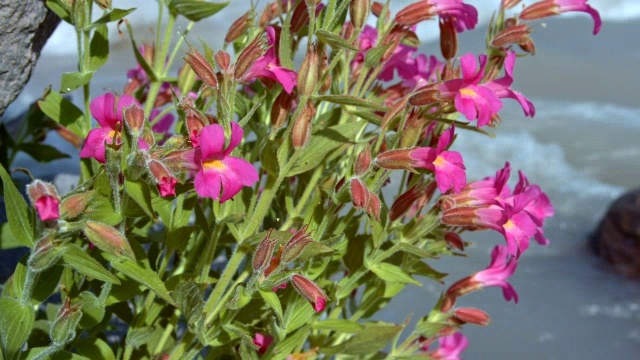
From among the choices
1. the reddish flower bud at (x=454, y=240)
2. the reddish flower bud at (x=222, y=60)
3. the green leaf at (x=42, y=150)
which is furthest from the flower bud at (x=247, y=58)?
the green leaf at (x=42, y=150)

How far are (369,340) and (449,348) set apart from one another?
25 centimetres

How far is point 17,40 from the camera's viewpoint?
1.08m

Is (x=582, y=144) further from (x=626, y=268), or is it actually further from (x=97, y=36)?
(x=97, y=36)

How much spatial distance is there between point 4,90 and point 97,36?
0.14 meters

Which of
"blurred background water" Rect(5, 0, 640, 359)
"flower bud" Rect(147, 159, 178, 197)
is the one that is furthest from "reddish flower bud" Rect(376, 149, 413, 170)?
"blurred background water" Rect(5, 0, 640, 359)

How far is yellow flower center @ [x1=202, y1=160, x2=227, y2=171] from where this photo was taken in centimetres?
77

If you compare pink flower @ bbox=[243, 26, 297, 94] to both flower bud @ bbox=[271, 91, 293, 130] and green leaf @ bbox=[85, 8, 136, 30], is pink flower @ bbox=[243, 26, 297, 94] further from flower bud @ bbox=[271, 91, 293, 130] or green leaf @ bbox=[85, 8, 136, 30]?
green leaf @ bbox=[85, 8, 136, 30]

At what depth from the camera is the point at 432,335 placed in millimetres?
1108

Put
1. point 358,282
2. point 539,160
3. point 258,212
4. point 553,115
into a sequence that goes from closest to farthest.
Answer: point 258,212 < point 358,282 < point 539,160 < point 553,115

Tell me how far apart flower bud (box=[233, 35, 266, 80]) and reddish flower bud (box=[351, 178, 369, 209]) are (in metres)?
0.15

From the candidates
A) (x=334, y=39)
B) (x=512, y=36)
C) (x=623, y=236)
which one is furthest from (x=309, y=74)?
(x=623, y=236)

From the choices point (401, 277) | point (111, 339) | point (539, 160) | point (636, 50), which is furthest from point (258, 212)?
point (636, 50)

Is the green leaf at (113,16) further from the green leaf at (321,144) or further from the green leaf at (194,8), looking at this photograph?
the green leaf at (321,144)

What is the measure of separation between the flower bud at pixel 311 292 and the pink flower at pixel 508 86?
0.30 meters
